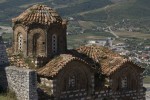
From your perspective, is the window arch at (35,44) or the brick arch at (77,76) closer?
the brick arch at (77,76)

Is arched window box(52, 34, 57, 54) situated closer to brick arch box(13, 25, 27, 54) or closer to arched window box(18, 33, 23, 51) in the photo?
brick arch box(13, 25, 27, 54)

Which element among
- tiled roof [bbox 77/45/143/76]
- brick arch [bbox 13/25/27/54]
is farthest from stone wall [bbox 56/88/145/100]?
brick arch [bbox 13/25/27/54]

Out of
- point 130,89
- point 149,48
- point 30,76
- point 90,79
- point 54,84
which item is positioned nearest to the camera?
point 30,76

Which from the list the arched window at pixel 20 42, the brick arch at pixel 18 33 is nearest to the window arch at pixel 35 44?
the brick arch at pixel 18 33

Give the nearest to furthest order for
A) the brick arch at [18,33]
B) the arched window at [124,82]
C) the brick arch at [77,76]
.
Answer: the brick arch at [77,76]
the brick arch at [18,33]
the arched window at [124,82]

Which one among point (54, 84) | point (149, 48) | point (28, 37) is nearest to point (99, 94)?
point (54, 84)

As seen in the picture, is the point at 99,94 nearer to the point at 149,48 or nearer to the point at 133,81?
the point at 133,81

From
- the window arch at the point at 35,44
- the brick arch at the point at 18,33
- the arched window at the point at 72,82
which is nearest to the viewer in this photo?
the arched window at the point at 72,82

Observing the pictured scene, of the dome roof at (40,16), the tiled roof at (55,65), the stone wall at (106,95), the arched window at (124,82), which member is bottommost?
the stone wall at (106,95)

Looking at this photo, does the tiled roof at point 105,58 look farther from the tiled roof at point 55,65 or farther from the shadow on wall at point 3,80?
the shadow on wall at point 3,80
